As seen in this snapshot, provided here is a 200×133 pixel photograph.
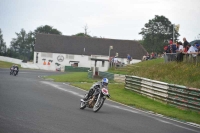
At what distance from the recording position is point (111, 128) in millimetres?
11492

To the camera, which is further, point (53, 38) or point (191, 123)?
point (53, 38)

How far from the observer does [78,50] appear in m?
97.3

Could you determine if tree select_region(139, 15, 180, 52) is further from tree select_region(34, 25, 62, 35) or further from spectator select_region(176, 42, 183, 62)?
spectator select_region(176, 42, 183, 62)

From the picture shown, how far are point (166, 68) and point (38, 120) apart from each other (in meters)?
19.4

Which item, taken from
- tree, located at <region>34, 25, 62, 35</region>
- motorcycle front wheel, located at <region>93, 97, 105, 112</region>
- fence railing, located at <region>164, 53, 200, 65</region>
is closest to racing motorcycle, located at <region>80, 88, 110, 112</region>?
motorcycle front wheel, located at <region>93, 97, 105, 112</region>

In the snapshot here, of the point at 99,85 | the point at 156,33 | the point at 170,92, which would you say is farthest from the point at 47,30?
the point at 99,85

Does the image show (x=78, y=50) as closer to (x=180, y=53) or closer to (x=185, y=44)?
(x=185, y=44)

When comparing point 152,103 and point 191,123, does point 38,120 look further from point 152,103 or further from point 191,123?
point 152,103

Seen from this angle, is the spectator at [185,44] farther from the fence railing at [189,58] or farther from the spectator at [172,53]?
the spectator at [172,53]

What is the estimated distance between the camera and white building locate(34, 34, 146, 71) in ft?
315

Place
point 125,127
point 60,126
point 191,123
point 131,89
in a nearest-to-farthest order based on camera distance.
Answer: point 60,126 < point 125,127 < point 191,123 < point 131,89

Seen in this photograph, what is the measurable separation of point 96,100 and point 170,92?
6642mm

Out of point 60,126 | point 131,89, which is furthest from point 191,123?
point 131,89

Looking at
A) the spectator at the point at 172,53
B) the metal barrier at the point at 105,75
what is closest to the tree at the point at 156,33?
the metal barrier at the point at 105,75
